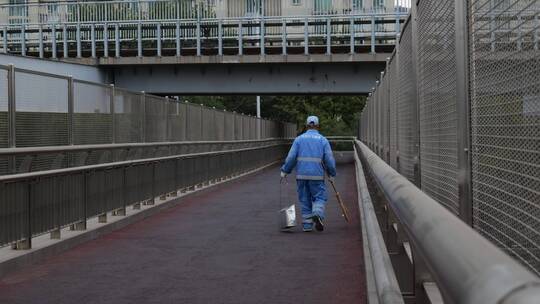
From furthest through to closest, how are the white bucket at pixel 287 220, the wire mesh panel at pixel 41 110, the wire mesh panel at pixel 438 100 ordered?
the white bucket at pixel 287 220
the wire mesh panel at pixel 41 110
the wire mesh panel at pixel 438 100

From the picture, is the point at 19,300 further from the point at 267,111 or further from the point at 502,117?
the point at 267,111

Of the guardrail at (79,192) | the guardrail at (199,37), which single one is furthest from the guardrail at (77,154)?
the guardrail at (199,37)

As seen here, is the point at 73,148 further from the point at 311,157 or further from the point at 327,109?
the point at 327,109

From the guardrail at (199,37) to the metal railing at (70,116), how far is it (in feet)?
57.3

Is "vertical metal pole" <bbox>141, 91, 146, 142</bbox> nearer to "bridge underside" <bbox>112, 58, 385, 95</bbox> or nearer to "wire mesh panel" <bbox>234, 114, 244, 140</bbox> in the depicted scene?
"wire mesh panel" <bbox>234, 114, 244, 140</bbox>

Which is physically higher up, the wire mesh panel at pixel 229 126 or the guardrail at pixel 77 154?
the wire mesh panel at pixel 229 126

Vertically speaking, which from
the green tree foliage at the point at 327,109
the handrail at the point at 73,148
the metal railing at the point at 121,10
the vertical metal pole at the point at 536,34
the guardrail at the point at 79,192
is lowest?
the guardrail at the point at 79,192

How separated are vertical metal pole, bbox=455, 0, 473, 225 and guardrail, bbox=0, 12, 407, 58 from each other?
30706 mm

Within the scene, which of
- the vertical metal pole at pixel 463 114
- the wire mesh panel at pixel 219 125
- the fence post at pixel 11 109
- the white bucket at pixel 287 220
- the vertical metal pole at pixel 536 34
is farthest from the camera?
the wire mesh panel at pixel 219 125

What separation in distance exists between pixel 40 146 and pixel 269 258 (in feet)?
9.91

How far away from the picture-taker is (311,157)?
482 inches

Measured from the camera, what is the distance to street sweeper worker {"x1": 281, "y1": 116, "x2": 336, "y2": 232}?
12242mm

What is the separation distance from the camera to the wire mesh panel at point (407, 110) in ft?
21.9

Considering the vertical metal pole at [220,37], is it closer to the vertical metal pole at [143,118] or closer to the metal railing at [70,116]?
the metal railing at [70,116]
